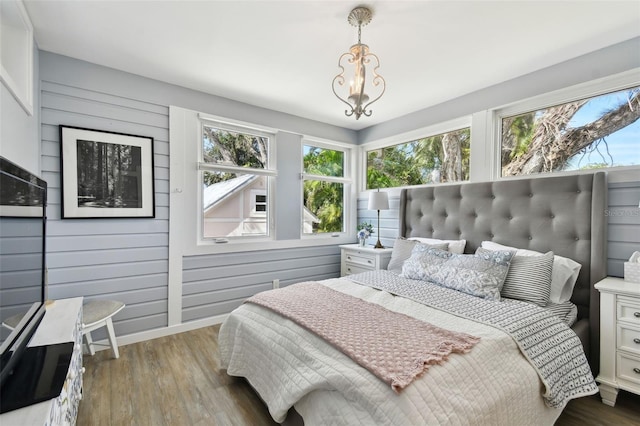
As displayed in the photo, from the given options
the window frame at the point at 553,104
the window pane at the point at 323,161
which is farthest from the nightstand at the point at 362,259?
the window frame at the point at 553,104

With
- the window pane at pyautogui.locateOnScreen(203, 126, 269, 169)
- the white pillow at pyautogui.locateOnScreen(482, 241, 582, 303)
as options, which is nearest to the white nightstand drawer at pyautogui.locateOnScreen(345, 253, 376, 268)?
the window pane at pyautogui.locateOnScreen(203, 126, 269, 169)

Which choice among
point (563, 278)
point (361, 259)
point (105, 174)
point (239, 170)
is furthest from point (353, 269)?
point (105, 174)

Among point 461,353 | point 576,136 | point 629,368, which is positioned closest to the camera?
point 461,353

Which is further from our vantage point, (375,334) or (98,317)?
(98,317)

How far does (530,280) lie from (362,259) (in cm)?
182

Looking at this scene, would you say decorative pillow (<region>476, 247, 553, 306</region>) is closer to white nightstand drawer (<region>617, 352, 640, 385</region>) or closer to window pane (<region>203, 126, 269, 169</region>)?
white nightstand drawer (<region>617, 352, 640, 385</region>)

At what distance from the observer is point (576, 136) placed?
7.85 feet

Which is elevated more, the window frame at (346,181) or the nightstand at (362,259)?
the window frame at (346,181)

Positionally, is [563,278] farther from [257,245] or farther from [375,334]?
[257,245]

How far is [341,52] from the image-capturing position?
227cm

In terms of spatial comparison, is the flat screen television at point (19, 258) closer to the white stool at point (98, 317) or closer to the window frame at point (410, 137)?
the white stool at point (98, 317)

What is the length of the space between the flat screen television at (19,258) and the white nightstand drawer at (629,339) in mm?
3015

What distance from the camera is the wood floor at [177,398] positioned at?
5.59 ft

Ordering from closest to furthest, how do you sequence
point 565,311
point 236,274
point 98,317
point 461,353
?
point 461,353
point 565,311
point 98,317
point 236,274
